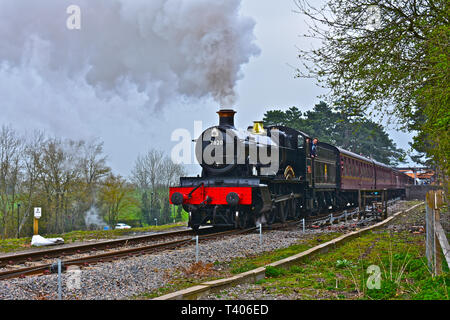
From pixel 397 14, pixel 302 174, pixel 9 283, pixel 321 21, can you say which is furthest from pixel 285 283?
pixel 302 174

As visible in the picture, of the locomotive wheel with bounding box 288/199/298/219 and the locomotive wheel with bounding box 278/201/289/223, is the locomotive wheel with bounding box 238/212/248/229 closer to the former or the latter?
the locomotive wheel with bounding box 278/201/289/223

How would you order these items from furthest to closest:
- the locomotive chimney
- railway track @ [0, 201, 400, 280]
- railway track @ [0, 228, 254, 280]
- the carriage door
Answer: the carriage door, the locomotive chimney, railway track @ [0, 201, 400, 280], railway track @ [0, 228, 254, 280]

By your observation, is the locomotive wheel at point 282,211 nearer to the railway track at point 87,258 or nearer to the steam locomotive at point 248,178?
the steam locomotive at point 248,178

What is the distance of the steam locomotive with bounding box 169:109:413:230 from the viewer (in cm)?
1478

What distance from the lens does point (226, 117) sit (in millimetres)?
15750

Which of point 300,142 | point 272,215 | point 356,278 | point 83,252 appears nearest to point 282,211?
point 272,215

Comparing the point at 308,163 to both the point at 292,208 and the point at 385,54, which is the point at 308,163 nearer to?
the point at 292,208

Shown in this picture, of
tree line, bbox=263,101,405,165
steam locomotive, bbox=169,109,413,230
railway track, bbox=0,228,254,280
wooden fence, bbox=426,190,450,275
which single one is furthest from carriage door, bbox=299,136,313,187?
tree line, bbox=263,101,405,165

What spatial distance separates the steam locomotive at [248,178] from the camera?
14781mm

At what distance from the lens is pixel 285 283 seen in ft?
23.1

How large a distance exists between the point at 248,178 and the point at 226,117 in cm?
250

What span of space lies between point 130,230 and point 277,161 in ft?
25.8

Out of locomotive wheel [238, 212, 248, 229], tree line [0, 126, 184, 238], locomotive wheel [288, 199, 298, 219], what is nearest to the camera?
locomotive wheel [238, 212, 248, 229]
